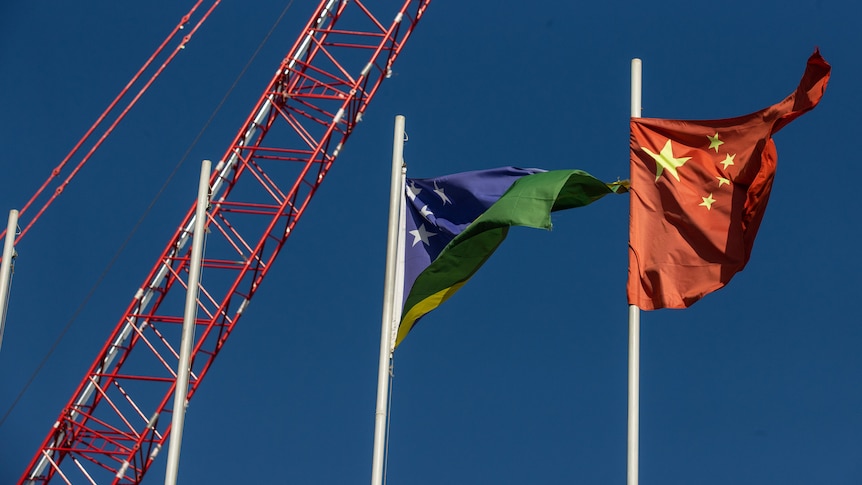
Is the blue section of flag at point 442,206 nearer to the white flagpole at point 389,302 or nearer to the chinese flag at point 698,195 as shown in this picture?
the white flagpole at point 389,302

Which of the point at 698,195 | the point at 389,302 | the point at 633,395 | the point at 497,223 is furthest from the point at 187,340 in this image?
the point at 698,195

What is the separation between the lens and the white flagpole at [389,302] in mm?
43469

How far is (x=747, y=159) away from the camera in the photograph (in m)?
43.0

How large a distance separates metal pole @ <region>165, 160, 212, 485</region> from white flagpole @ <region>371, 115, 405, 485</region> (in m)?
4.51

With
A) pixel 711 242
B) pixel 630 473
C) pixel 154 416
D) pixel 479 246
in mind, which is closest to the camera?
pixel 630 473

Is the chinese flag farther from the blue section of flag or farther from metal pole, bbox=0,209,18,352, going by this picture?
metal pole, bbox=0,209,18,352

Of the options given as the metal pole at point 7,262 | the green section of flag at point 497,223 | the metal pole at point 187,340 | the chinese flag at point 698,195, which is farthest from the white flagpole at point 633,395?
the metal pole at point 7,262

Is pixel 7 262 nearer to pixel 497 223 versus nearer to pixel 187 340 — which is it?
pixel 187 340

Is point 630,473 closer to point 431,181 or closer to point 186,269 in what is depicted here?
point 431,181

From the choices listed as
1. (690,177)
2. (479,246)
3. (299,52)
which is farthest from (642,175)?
(299,52)

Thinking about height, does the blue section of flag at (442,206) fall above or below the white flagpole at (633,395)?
above

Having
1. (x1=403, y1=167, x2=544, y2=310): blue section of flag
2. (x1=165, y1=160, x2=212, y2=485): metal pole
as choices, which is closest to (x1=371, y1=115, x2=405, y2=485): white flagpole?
(x1=403, y1=167, x2=544, y2=310): blue section of flag

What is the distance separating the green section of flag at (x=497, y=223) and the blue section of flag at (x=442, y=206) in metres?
1.57

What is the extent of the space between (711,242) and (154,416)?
3469 cm
